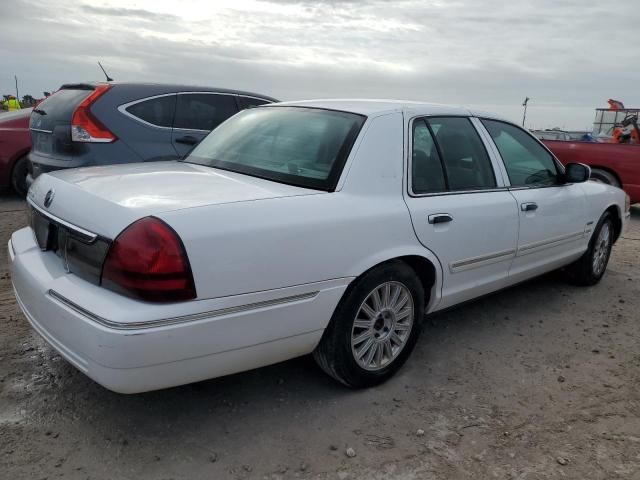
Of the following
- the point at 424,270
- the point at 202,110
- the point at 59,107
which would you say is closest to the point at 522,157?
the point at 424,270

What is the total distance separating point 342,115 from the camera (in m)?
3.22

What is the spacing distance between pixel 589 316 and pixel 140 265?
12.0ft

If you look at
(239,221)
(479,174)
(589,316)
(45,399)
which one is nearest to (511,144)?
(479,174)

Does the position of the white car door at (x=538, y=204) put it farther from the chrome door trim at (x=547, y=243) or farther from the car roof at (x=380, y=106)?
the car roof at (x=380, y=106)

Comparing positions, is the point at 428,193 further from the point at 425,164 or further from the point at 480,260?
the point at 480,260

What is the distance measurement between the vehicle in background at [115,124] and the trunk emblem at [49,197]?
247 cm

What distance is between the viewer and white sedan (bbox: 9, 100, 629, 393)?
87.5 inches

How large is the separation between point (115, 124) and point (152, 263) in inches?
140

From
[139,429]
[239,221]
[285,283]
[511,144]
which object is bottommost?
[139,429]

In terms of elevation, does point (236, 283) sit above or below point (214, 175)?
below

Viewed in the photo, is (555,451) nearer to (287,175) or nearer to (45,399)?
(287,175)

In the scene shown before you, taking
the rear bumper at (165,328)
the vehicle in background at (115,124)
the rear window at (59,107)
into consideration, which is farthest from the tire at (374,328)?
the rear window at (59,107)

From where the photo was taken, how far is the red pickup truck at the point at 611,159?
880 cm

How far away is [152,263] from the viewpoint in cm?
218
